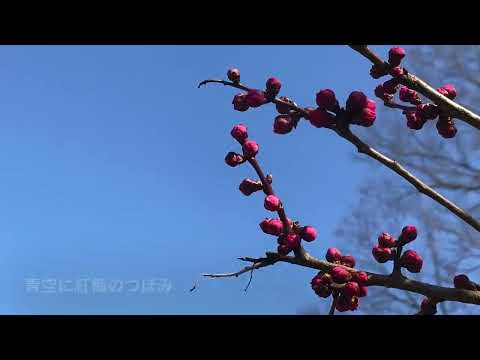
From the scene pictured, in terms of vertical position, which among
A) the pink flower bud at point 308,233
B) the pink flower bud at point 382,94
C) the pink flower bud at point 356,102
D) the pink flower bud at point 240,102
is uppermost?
the pink flower bud at point 382,94

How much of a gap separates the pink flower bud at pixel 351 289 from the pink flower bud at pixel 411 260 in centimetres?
15

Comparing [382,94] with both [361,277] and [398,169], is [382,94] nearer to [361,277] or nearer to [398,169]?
[398,169]

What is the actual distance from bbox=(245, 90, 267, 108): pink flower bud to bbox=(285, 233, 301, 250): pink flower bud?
35 cm

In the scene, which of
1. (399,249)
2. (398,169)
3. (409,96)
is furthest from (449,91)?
(399,249)

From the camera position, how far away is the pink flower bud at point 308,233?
4.01ft

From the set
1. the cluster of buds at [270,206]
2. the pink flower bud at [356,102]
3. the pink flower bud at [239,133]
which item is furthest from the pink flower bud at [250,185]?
the pink flower bud at [356,102]

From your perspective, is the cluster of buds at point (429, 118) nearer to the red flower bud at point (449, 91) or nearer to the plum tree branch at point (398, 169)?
the red flower bud at point (449, 91)

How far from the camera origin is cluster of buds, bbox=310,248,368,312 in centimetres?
110

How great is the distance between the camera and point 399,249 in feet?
3.95

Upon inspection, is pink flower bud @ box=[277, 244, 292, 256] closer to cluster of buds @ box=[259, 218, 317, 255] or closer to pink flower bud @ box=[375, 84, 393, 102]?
cluster of buds @ box=[259, 218, 317, 255]
